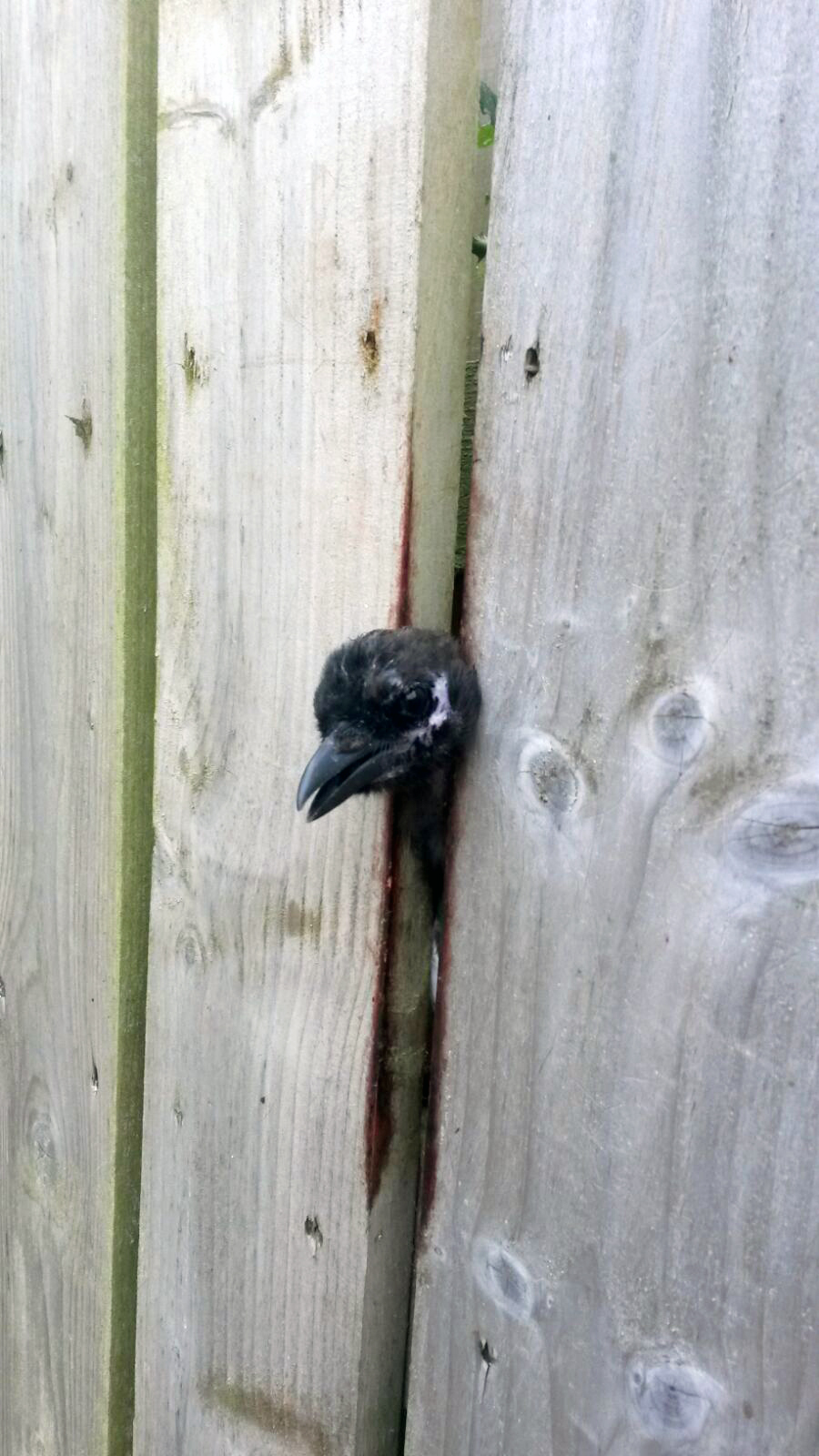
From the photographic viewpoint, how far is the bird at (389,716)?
37.0 inches

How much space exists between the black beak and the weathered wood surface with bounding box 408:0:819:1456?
101mm

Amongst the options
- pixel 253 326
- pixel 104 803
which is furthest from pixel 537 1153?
pixel 253 326

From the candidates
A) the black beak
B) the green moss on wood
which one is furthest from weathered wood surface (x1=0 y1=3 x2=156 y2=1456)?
the black beak

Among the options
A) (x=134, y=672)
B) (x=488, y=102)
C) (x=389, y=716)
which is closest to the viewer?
(x=389, y=716)

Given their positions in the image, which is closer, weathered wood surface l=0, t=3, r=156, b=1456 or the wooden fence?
the wooden fence

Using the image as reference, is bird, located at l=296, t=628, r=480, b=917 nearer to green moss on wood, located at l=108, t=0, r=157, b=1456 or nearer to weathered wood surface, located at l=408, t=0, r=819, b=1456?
weathered wood surface, located at l=408, t=0, r=819, b=1456

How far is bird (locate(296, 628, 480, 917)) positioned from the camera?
0.94m

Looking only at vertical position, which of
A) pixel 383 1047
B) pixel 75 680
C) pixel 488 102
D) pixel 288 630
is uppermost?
pixel 488 102

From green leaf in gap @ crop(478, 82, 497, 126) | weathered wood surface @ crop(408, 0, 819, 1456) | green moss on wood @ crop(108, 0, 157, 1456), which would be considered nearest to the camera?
weathered wood surface @ crop(408, 0, 819, 1456)

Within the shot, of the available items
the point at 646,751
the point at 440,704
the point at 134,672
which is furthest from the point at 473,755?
the point at 134,672

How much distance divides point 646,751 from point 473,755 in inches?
7.5

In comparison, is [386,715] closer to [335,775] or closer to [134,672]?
[335,775]

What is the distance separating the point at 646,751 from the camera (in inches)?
33.3

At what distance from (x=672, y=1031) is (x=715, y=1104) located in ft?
0.21
